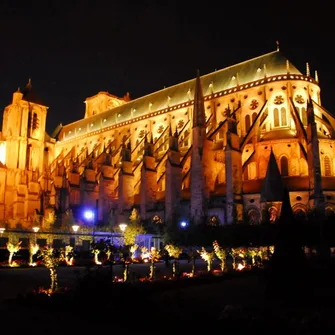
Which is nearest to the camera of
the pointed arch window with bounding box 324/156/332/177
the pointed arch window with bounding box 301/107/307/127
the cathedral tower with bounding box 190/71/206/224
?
the cathedral tower with bounding box 190/71/206/224

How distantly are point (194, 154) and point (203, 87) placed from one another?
18646mm

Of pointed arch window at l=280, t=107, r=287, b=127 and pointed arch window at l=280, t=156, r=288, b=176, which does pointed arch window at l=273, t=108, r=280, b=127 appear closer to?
pointed arch window at l=280, t=107, r=287, b=127

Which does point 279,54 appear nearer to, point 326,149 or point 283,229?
point 326,149

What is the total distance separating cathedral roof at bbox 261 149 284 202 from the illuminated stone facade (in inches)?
3.6

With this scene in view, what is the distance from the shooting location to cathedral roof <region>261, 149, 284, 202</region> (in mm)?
34531

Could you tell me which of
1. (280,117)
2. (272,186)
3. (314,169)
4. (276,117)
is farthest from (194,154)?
(280,117)

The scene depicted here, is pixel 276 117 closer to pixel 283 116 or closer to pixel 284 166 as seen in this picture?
pixel 283 116

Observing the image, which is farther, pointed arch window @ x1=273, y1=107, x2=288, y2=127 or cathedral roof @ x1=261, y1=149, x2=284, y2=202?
pointed arch window @ x1=273, y1=107, x2=288, y2=127

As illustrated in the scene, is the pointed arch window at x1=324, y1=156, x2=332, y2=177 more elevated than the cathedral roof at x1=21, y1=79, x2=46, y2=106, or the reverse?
the cathedral roof at x1=21, y1=79, x2=46, y2=106

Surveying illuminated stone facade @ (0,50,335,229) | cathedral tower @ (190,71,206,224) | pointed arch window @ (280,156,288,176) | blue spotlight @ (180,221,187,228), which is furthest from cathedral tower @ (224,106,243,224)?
pointed arch window @ (280,156,288,176)

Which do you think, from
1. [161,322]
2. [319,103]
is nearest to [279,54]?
[319,103]

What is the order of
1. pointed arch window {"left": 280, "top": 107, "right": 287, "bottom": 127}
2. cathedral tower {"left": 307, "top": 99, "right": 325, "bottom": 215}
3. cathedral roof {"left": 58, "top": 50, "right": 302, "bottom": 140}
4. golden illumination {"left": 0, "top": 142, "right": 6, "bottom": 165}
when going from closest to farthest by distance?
cathedral tower {"left": 307, "top": 99, "right": 325, "bottom": 215} < pointed arch window {"left": 280, "top": 107, "right": 287, "bottom": 127} < cathedral roof {"left": 58, "top": 50, "right": 302, "bottom": 140} < golden illumination {"left": 0, "top": 142, "right": 6, "bottom": 165}

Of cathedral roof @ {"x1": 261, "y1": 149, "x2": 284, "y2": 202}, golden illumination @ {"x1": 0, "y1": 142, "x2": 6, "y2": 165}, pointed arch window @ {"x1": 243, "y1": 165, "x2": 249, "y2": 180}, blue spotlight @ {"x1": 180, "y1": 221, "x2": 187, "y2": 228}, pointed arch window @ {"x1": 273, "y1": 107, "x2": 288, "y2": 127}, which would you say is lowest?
blue spotlight @ {"x1": 180, "y1": 221, "x2": 187, "y2": 228}

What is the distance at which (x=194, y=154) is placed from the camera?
37.9 m
